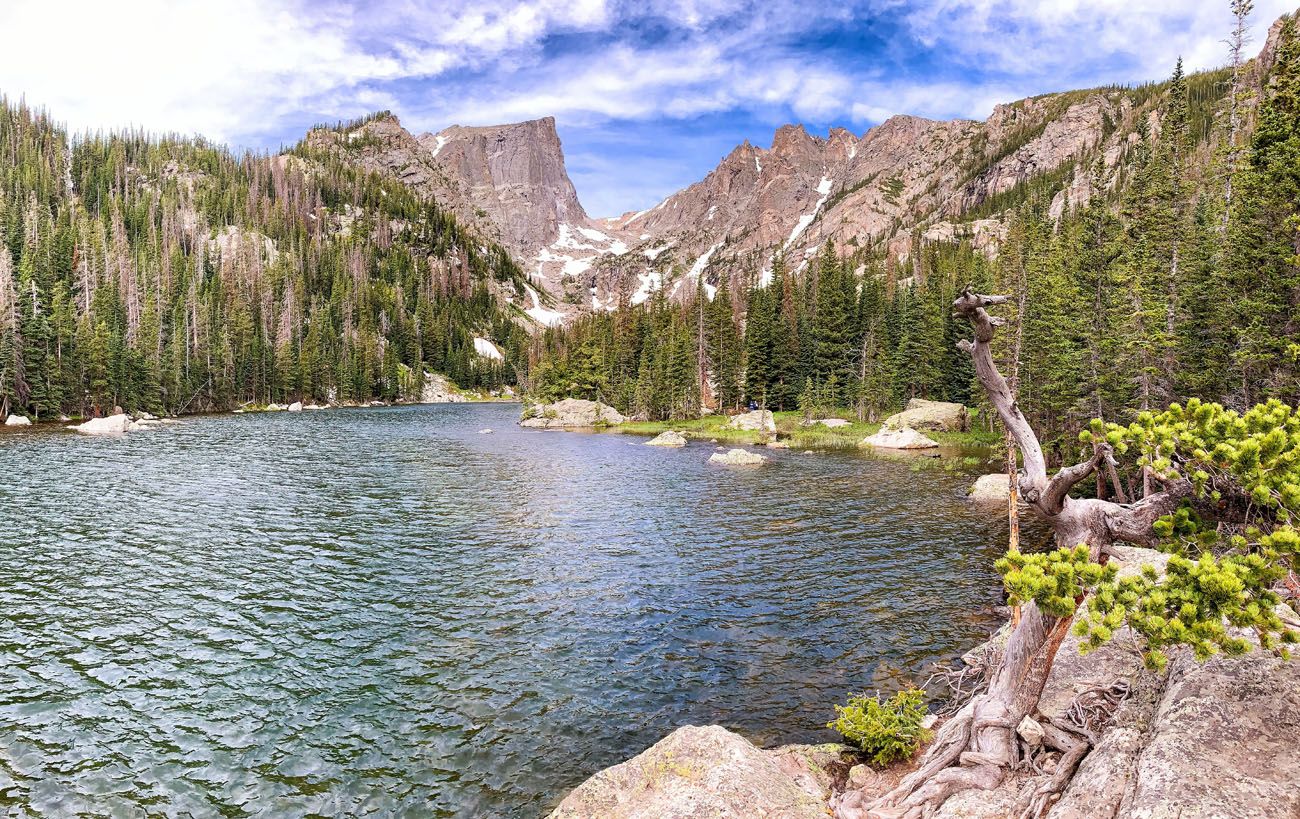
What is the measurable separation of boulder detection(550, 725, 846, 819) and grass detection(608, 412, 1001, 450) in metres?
54.4

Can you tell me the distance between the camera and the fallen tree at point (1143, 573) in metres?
6.69

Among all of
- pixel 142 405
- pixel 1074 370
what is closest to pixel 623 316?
pixel 142 405

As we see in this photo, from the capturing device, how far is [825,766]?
1092 centimetres

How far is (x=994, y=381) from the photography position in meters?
10.4

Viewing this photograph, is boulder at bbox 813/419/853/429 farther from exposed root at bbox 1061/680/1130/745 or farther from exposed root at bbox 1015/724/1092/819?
exposed root at bbox 1015/724/1092/819

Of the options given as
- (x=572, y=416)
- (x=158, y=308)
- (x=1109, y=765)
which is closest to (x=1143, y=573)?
(x=1109, y=765)

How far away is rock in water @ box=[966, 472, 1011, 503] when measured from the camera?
36.3m

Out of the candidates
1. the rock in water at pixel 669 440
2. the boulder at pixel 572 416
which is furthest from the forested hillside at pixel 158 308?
the rock in water at pixel 669 440

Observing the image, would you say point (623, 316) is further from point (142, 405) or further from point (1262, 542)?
point (1262, 542)

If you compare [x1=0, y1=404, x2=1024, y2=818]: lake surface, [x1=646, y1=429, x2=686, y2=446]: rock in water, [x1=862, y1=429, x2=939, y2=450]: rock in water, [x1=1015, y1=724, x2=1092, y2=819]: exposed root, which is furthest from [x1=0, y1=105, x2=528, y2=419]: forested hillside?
[x1=1015, y1=724, x2=1092, y2=819]: exposed root

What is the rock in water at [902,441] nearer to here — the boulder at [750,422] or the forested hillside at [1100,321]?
the forested hillside at [1100,321]

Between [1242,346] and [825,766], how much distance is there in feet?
105

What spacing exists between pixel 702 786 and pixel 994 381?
7.72 m

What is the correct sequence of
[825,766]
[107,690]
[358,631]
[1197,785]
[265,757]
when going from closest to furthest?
[1197,785], [825,766], [265,757], [107,690], [358,631]
